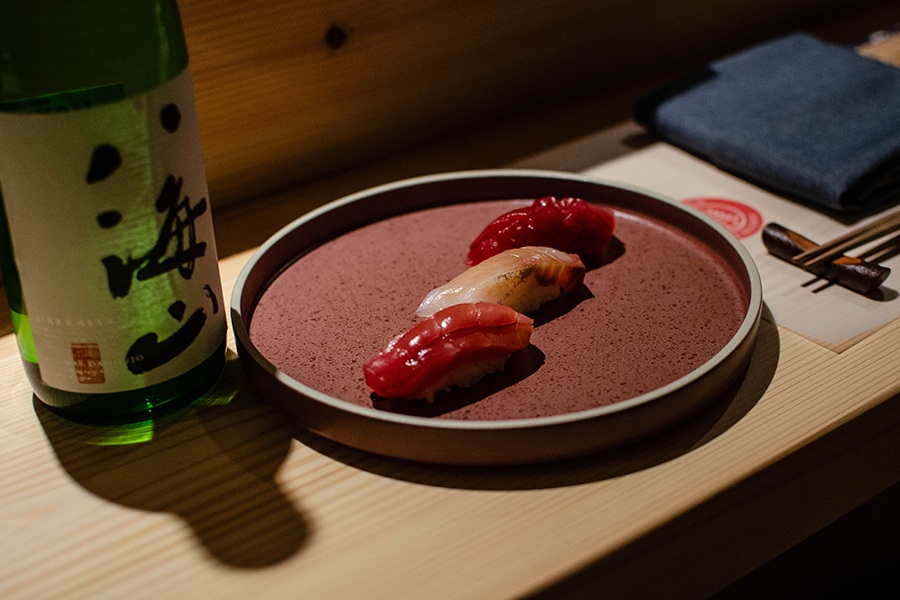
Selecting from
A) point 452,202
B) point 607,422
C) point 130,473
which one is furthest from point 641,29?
point 130,473

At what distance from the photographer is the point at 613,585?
60 cm

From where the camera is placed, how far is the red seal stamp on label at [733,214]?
3.27 feet

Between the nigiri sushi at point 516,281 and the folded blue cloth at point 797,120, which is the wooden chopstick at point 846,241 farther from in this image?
the nigiri sushi at point 516,281

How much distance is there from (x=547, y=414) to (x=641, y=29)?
0.89 meters

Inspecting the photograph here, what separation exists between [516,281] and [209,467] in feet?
0.94

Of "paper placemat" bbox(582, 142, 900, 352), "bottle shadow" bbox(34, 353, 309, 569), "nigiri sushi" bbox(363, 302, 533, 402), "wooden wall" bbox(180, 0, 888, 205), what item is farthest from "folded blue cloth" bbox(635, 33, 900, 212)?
"bottle shadow" bbox(34, 353, 309, 569)

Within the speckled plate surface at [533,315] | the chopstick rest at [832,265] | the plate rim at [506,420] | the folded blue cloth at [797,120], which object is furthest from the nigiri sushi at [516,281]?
the folded blue cloth at [797,120]

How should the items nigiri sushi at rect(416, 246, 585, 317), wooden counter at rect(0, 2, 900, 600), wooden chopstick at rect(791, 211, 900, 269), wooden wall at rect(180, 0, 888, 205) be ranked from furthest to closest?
wooden wall at rect(180, 0, 888, 205), wooden chopstick at rect(791, 211, 900, 269), nigiri sushi at rect(416, 246, 585, 317), wooden counter at rect(0, 2, 900, 600)

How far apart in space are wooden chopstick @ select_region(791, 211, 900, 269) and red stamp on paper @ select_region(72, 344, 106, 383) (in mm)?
648

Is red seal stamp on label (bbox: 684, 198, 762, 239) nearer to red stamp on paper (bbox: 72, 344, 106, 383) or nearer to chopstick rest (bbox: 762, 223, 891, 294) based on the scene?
chopstick rest (bbox: 762, 223, 891, 294)

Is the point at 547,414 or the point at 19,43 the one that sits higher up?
the point at 19,43

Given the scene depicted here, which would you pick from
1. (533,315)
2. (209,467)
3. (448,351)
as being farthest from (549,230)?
(209,467)

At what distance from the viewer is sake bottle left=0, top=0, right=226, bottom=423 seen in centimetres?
59

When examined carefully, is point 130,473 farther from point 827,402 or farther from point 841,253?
point 841,253
